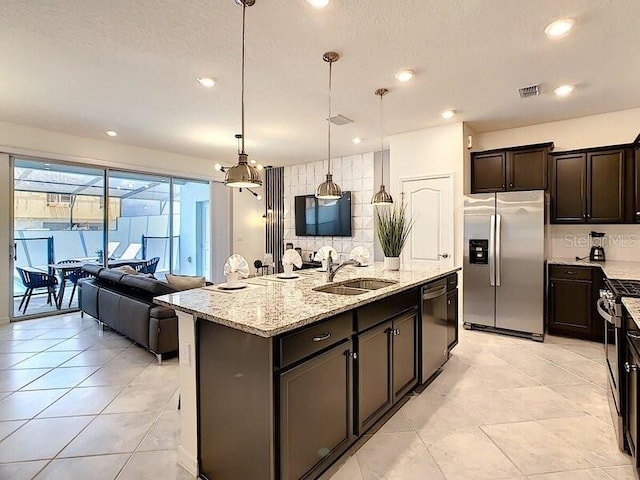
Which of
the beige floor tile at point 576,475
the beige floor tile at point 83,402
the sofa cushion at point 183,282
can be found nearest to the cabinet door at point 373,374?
the beige floor tile at point 576,475

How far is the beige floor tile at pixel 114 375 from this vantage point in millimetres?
3000

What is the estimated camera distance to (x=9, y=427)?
2.33m

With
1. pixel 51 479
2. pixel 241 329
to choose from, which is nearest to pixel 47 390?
pixel 51 479

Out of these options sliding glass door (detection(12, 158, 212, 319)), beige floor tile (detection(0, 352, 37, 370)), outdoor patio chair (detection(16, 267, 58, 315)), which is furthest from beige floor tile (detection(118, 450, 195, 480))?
outdoor patio chair (detection(16, 267, 58, 315))

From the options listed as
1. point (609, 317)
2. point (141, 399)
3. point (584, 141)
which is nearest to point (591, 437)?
point (609, 317)

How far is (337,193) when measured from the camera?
314 cm

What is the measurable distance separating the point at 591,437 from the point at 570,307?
7.41ft

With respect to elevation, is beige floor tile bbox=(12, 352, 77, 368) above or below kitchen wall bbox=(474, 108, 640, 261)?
below

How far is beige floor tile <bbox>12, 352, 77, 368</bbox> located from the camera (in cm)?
339

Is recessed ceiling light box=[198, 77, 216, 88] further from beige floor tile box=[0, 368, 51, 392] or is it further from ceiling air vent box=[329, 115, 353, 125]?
beige floor tile box=[0, 368, 51, 392]

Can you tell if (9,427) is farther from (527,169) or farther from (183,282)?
(527,169)

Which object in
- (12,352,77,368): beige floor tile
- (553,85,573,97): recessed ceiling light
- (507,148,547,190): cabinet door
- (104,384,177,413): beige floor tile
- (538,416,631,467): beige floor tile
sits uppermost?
(553,85,573,97): recessed ceiling light

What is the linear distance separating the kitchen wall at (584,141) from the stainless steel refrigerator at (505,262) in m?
0.71

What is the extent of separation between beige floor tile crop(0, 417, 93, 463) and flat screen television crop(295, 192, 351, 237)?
17.1 ft
